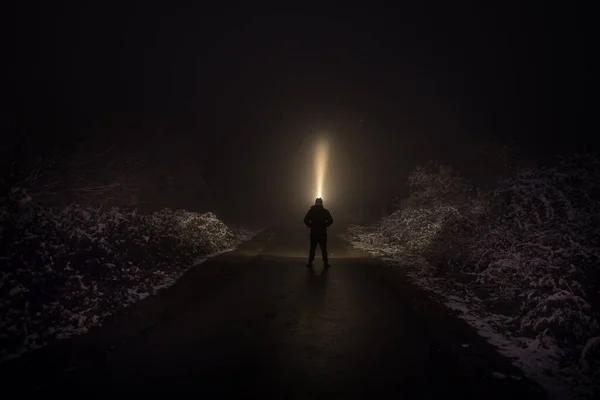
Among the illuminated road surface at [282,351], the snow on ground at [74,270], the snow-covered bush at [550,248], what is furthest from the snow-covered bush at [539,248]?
the snow on ground at [74,270]

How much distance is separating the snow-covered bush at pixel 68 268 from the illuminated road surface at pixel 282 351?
641 millimetres

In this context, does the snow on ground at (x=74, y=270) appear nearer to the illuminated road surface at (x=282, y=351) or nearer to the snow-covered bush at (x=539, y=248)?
the illuminated road surface at (x=282, y=351)

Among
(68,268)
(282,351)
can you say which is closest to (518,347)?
(282,351)

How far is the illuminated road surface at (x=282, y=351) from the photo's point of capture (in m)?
4.32

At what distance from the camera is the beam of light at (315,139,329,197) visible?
78000mm

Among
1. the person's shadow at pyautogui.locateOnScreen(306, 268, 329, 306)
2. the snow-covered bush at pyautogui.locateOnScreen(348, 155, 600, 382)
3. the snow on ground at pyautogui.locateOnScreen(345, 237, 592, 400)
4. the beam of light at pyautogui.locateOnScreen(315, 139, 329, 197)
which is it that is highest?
the beam of light at pyautogui.locateOnScreen(315, 139, 329, 197)

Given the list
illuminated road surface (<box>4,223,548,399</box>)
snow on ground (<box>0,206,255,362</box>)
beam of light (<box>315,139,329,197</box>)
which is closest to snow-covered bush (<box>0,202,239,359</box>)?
snow on ground (<box>0,206,255,362</box>)

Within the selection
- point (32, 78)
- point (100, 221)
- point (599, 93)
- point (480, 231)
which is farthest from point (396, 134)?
point (100, 221)

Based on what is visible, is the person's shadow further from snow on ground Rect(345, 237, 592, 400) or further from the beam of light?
the beam of light

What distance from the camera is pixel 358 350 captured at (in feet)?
17.6

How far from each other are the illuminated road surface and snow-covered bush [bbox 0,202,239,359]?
2.10ft

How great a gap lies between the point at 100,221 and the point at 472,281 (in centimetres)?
947

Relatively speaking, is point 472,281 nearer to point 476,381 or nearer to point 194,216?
point 476,381

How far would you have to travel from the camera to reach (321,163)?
269ft
